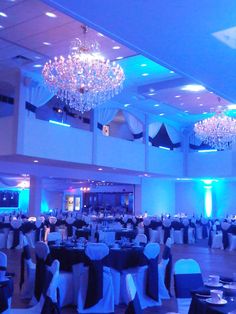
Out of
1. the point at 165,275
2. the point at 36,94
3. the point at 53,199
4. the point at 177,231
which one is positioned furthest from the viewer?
the point at 53,199

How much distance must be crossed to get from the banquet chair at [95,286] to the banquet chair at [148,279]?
0.40 metres

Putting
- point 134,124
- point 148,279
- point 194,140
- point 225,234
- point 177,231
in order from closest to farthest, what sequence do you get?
point 148,279
point 225,234
point 177,231
point 134,124
point 194,140

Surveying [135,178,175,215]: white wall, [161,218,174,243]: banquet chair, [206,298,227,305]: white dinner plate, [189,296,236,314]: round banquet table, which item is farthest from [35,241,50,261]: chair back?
[135,178,175,215]: white wall

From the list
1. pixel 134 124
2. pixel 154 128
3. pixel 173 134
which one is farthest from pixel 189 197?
pixel 134 124

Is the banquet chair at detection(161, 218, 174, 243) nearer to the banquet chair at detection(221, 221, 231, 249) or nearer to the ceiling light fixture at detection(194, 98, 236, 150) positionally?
the banquet chair at detection(221, 221, 231, 249)

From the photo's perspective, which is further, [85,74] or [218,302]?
[85,74]

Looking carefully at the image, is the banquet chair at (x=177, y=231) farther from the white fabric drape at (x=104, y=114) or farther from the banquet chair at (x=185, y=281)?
the banquet chair at (x=185, y=281)

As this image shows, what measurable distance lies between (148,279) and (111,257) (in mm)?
630

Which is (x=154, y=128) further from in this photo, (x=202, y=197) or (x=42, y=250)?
(x=42, y=250)

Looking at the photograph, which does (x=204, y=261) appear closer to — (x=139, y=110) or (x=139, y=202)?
(x=139, y=110)

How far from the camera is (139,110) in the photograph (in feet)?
53.1

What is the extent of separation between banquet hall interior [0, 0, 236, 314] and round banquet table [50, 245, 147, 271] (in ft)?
0.07

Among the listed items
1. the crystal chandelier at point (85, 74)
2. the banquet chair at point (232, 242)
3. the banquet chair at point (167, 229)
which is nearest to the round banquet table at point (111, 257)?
the crystal chandelier at point (85, 74)

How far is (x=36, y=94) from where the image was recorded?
12.0 metres
